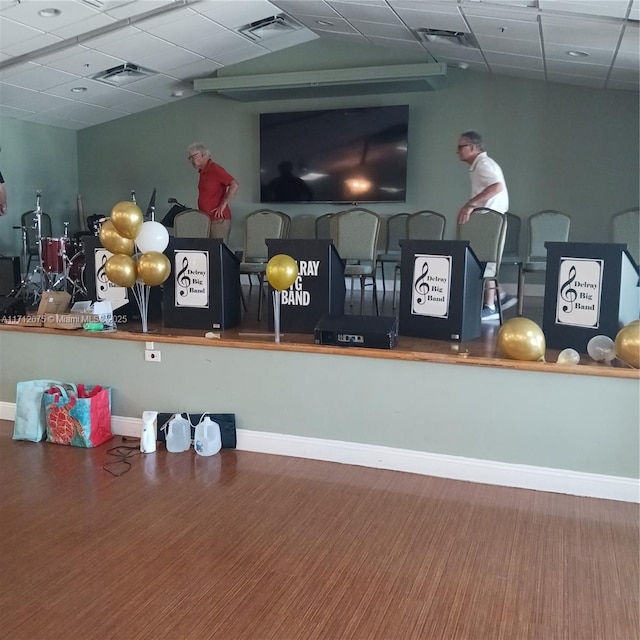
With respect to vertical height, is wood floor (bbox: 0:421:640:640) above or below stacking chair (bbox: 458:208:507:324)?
below

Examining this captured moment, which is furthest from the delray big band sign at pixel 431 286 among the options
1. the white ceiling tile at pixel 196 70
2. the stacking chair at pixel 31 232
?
the stacking chair at pixel 31 232

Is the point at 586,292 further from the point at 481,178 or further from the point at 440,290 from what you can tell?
the point at 481,178

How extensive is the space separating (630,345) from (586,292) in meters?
0.56

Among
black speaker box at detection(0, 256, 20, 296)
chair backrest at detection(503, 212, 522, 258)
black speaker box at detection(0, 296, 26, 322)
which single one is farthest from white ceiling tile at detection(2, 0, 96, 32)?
chair backrest at detection(503, 212, 522, 258)

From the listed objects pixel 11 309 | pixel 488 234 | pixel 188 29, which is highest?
pixel 188 29

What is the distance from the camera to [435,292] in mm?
3779

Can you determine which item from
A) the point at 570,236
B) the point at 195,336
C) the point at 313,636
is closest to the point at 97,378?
the point at 195,336

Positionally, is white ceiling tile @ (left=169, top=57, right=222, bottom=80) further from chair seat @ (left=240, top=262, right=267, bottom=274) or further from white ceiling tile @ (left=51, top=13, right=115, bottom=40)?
chair seat @ (left=240, top=262, right=267, bottom=274)

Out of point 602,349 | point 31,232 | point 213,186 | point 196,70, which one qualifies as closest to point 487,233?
point 602,349

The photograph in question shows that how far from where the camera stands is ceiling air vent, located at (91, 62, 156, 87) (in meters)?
6.99

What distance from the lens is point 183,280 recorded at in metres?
4.05

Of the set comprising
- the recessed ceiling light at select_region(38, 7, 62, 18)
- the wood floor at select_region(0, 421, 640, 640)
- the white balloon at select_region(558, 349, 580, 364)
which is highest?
the recessed ceiling light at select_region(38, 7, 62, 18)

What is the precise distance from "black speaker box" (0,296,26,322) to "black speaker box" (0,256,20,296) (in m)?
1.20

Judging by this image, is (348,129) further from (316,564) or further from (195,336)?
(316,564)
